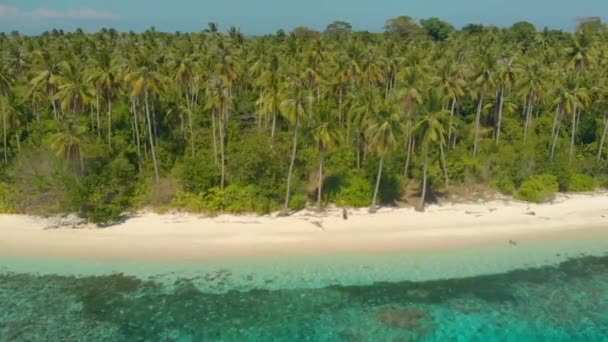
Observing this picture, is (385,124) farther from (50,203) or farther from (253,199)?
(50,203)

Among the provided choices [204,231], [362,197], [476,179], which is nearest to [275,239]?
[204,231]

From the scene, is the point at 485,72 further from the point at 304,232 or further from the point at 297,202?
the point at 304,232

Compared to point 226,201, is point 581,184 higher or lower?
higher

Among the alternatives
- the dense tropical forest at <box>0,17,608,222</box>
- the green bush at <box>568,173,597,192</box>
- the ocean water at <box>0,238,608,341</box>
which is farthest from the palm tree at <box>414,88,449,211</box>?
the green bush at <box>568,173,597,192</box>

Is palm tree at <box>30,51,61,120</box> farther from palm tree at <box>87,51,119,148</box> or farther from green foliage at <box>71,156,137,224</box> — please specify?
green foliage at <box>71,156,137,224</box>

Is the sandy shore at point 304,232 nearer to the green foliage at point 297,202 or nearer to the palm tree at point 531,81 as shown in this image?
the green foliage at point 297,202

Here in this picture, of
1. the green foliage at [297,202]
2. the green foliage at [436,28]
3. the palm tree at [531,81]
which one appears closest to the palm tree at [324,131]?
the green foliage at [297,202]

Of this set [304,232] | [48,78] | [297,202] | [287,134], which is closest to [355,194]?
[297,202]
